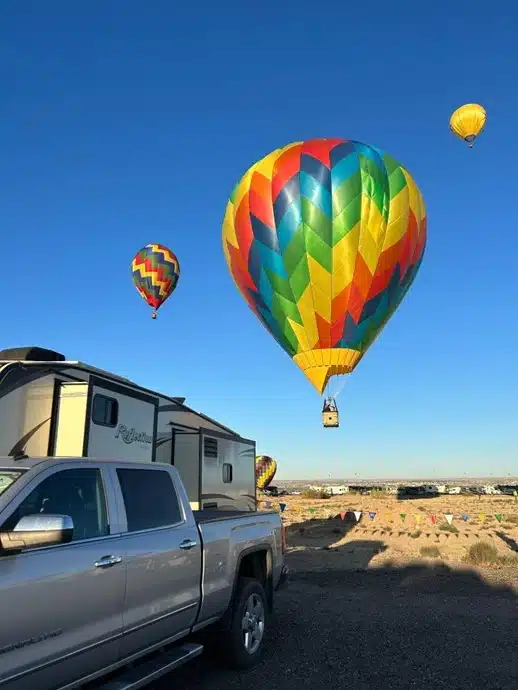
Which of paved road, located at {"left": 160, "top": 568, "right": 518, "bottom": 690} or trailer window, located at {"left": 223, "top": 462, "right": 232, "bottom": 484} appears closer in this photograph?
paved road, located at {"left": 160, "top": 568, "right": 518, "bottom": 690}

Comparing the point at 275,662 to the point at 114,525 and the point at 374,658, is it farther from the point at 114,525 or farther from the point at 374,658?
the point at 114,525

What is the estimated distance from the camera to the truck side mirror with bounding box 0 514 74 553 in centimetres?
368

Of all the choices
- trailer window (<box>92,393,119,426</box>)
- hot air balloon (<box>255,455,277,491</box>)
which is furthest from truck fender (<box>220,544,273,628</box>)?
hot air balloon (<box>255,455,277,491</box>)

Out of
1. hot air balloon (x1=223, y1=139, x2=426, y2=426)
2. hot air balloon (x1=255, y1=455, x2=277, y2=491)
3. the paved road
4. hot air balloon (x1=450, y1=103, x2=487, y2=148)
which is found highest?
hot air balloon (x1=450, y1=103, x2=487, y2=148)

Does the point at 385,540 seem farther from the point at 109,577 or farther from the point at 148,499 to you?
the point at 109,577

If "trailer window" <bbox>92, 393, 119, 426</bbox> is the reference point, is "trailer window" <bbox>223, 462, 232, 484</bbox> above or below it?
below

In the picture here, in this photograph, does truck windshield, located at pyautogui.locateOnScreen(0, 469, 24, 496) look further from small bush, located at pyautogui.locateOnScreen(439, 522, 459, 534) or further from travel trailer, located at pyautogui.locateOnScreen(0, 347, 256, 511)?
small bush, located at pyautogui.locateOnScreen(439, 522, 459, 534)

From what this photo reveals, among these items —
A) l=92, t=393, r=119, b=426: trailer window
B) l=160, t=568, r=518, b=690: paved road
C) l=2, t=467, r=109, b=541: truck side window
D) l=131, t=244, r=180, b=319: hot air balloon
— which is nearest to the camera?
l=2, t=467, r=109, b=541: truck side window

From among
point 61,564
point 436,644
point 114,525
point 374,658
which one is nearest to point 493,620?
point 436,644

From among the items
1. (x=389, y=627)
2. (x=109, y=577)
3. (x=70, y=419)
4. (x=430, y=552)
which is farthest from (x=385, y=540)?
(x=109, y=577)

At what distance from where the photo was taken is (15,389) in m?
8.55

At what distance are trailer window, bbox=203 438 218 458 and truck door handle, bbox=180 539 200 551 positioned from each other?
794 cm

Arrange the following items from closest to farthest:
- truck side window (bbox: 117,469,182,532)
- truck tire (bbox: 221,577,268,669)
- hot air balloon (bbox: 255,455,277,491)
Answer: truck side window (bbox: 117,469,182,532)
truck tire (bbox: 221,577,268,669)
hot air balloon (bbox: 255,455,277,491)

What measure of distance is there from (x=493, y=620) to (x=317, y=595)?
10.0 feet
